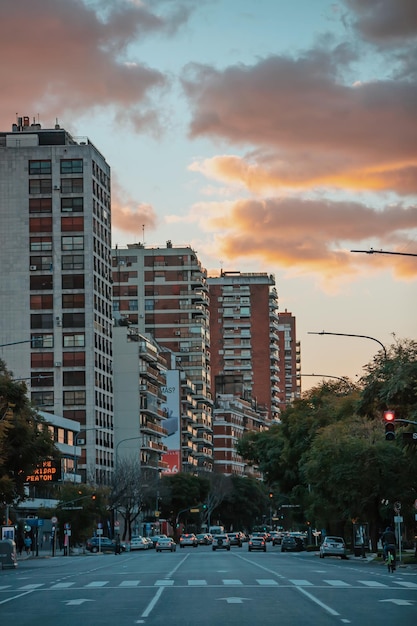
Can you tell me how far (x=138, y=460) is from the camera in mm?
164750

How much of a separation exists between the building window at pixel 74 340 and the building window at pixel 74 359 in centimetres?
91

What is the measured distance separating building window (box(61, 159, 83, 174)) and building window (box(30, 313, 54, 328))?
54.0ft

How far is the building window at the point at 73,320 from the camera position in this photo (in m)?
147

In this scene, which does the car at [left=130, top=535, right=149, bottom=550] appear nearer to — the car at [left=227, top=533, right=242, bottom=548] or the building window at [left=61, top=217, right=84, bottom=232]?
the car at [left=227, top=533, right=242, bottom=548]

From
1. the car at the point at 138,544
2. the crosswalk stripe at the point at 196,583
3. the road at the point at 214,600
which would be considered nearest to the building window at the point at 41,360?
the car at the point at 138,544

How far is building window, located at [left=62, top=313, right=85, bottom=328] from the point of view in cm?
14738

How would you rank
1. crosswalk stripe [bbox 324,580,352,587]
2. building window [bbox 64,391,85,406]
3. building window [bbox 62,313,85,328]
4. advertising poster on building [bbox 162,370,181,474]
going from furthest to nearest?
1. advertising poster on building [bbox 162,370,181,474]
2. building window [bbox 62,313,85,328]
3. building window [bbox 64,391,85,406]
4. crosswalk stripe [bbox 324,580,352,587]

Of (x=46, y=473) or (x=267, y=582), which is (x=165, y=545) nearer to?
(x=46, y=473)

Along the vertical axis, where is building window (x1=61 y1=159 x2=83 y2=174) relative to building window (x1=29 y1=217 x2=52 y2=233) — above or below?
above

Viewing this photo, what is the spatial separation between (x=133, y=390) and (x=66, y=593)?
133 m

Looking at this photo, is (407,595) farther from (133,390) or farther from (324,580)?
(133,390)

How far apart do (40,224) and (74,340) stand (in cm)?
1390

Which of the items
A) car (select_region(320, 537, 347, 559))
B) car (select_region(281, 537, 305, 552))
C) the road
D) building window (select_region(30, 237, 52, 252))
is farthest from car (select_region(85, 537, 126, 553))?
the road

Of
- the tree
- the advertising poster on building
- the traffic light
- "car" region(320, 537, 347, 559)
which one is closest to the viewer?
the traffic light
